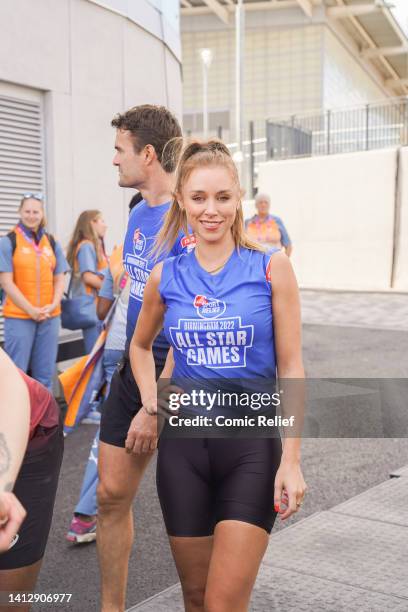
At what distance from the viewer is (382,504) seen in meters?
4.82

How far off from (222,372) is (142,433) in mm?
581

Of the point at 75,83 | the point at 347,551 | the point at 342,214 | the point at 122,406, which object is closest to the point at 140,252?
the point at 122,406

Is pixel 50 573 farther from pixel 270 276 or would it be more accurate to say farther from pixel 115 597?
pixel 270 276

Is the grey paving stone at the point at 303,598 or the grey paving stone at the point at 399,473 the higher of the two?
the grey paving stone at the point at 303,598

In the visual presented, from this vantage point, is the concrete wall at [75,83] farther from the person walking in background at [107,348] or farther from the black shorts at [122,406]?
the black shorts at [122,406]

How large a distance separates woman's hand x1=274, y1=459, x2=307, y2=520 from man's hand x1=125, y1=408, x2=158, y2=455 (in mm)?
642

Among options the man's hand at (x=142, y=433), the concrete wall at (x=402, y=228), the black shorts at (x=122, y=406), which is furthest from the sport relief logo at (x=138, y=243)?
the concrete wall at (x=402, y=228)

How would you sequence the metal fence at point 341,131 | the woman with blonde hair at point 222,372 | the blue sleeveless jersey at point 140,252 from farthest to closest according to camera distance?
1. the metal fence at point 341,131
2. the blue sleeveless jersey at point 140,252
3. the woman with blonde hair at point 222,372

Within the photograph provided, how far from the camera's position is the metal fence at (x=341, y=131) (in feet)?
69.3

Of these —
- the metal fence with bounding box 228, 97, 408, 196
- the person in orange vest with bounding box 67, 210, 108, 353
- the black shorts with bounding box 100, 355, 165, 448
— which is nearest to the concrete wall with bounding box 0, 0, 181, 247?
the person in orange vest with bounding box 67, 210, 108, 353

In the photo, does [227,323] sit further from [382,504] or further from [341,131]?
[341,131]

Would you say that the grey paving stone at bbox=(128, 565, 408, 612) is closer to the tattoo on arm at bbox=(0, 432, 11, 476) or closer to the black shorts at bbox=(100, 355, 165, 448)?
the black shorts at bbox=(100, 355, 165, 448)

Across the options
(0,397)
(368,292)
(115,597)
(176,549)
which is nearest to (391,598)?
(115,597)

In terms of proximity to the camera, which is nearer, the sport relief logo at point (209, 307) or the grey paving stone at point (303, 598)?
the sport relief logo at point (209, 307)
